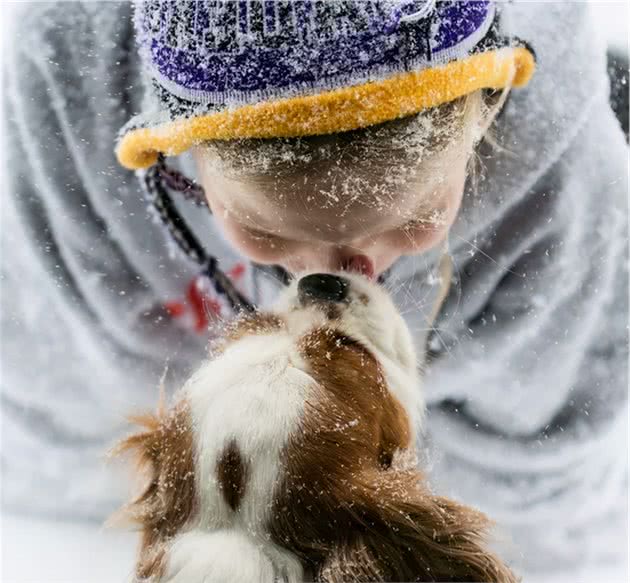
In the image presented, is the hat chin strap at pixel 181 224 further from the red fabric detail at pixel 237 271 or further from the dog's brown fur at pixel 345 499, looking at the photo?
the dog's brown fur at pixel 345 499

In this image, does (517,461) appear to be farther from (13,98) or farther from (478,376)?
(13,98)

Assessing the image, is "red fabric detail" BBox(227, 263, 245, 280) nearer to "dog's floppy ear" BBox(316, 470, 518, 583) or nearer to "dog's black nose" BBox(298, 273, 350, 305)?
"dog's black nose" BBox(298, 273, 350, 305)

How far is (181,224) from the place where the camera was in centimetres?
80

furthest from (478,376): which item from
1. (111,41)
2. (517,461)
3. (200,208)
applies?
(111,41)

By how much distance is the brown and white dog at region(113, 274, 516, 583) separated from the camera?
0.52 metres

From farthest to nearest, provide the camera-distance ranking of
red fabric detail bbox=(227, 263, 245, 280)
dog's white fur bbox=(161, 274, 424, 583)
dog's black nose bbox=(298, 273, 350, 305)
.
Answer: red fabric detail bbox=(227, 263, 245, 280)
dog's black nose bbox=(298, 273, 350, 305)
dog's white fur bbox=(161, 274, 424, 583)

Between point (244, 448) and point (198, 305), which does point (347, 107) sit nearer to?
point (244, 448)

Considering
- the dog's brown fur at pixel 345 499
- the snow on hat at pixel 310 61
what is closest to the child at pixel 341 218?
the snow on hat at pixel 310 61

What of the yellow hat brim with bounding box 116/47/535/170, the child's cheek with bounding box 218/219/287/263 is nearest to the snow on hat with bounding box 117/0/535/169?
the yellow hat brim with bounding box 116/47/535/170

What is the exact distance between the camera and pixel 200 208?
763mm

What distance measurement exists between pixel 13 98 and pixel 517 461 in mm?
644

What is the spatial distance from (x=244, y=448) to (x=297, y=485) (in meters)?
0.04

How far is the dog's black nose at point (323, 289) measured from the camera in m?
0.62

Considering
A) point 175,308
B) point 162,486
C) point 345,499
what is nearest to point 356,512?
point 345,499
